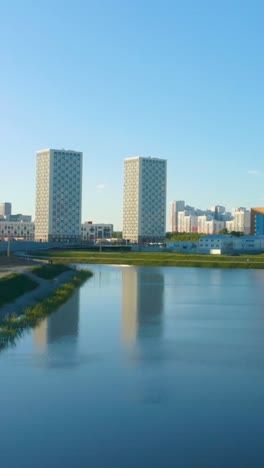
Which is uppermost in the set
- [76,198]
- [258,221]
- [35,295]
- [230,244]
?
[76,198]

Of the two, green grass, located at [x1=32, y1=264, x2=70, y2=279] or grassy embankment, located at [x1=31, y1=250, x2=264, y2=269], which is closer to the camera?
green grass, located at [x1=32, y1=264, x2=70, y2=279]

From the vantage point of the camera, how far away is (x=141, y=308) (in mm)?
40469

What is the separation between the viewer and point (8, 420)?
15461 millimetres

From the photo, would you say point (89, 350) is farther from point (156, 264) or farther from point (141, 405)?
point (156, 264)

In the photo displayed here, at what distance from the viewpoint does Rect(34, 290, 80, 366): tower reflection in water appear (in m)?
25.6

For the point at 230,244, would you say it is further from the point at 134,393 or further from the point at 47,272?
the point at 134,393

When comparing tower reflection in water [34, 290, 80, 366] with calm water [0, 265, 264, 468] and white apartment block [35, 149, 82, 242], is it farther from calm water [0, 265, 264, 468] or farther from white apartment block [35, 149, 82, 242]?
white apartment block [35, 149, 82, 242]

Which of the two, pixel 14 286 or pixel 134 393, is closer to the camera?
pixel 134 393

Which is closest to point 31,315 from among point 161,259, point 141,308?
point 141,308

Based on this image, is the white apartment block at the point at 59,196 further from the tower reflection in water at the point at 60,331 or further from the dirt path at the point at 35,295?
the tower reflection in water at the point at 60,331

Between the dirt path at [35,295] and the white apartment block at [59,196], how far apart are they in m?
106

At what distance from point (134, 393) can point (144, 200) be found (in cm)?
16554

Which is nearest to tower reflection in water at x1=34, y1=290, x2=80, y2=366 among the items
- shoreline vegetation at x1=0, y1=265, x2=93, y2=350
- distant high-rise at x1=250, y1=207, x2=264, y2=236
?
shoreline vegetation at x1=0, y1=265, x2=93, y2=350

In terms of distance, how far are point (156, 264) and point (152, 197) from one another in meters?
85.7
